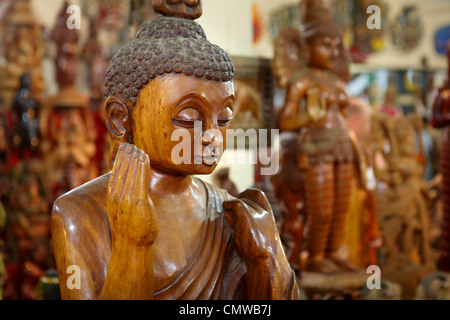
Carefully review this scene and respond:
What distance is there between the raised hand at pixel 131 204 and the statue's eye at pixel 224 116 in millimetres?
245

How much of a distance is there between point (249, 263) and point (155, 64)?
52 cm

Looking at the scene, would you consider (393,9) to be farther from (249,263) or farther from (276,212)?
(249,263)

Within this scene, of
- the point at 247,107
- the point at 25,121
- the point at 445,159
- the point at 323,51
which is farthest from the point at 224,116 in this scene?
the point at 25,121

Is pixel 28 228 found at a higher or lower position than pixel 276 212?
lower

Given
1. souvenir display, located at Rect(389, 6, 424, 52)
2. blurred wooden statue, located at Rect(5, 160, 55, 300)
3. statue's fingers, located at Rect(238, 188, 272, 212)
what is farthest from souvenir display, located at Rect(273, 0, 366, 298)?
souvenir display, located at Rect(389, 6, 424, 52)

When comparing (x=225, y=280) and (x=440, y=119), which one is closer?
(x=225, y=280)

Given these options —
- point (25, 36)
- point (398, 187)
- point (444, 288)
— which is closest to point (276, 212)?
point (444, 288)

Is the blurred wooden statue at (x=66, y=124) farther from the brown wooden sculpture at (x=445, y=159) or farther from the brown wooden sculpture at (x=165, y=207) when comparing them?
the brown wooden sculpture at (x=165, y=207)

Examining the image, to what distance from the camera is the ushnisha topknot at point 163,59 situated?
138 cm

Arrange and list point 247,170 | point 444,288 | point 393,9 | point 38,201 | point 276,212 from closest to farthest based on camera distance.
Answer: point 247,170 < point 276,212 < point 444,288 < point 38,201 < point 393,9

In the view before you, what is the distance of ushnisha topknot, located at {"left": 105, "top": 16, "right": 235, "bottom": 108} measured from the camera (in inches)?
54.4

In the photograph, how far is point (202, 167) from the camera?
1.40m

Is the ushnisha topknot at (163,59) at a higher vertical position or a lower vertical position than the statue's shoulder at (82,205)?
higher

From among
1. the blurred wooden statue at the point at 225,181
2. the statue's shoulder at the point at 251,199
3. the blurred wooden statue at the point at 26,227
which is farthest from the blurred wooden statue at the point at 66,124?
the statue's shoulder at the point at 251,199
